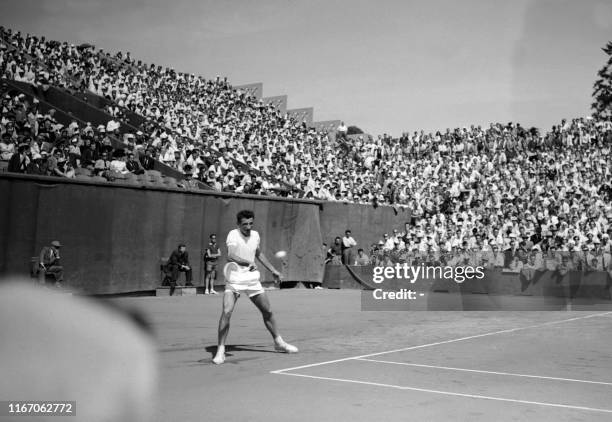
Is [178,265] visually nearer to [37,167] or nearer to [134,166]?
[134,166]

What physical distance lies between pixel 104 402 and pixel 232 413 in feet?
3.76

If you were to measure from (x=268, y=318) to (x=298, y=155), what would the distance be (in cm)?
2395

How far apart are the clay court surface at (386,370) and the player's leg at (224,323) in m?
0.15

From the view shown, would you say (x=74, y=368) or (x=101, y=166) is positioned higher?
(x=101, y=166)

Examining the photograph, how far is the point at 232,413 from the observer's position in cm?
637

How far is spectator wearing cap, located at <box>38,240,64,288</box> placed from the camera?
1736 centimetres

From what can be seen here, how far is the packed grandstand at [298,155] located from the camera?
22.4 metres

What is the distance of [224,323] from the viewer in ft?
31.3

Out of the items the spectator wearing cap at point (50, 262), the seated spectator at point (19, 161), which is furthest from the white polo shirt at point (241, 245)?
the seated spectator at point (19, 161)

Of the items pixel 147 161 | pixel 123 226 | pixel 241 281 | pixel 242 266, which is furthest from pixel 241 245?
pixel 147 161

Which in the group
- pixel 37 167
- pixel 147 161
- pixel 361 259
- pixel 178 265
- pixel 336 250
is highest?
pixel 147 161

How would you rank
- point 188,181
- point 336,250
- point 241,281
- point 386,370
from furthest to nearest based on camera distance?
point 336,250 → point 188,181 → point 241,281 → point 386,370

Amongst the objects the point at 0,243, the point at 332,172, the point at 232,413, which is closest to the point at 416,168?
the point at 332,172

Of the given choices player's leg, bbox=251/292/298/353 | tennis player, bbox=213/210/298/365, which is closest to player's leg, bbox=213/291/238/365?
tennis player, bbox=213/210/298/365
